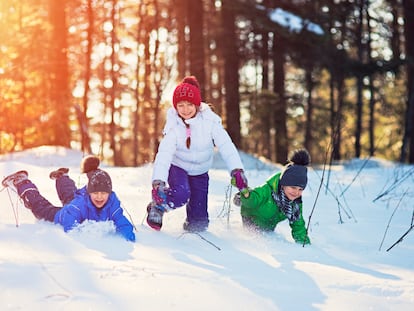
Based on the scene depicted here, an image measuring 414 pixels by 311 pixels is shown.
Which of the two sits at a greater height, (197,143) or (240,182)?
(197,143)

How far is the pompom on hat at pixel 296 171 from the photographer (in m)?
4.32

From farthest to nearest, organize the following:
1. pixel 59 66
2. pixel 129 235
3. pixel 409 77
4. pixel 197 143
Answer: pixel 409 77 → pixel 59 66 → pixel 197 143 → pixel 129 235

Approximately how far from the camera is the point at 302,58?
1658 cm

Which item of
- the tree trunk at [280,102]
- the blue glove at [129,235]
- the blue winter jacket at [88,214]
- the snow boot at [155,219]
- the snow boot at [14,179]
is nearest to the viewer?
the blue glove at [129,235]

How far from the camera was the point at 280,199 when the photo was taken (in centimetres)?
443

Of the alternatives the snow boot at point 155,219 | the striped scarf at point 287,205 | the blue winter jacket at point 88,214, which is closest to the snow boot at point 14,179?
the blue winter jacket at point 88,214

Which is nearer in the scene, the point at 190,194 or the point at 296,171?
the point at 296,171

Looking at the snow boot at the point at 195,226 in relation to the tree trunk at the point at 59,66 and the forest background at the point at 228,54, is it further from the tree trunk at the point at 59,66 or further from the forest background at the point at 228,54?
the tree trunk at the point at 59,66

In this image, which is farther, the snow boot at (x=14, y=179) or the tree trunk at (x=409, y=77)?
the tree trunk at (x=409, y=77)

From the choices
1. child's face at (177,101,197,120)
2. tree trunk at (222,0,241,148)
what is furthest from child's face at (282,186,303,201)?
tree trunk at (222,0,241,148)

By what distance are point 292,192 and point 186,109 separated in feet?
3.69

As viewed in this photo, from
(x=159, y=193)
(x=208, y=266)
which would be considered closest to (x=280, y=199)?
(x=159, y=193)

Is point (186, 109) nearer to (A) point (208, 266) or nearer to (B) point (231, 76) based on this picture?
(A) point (208, 266)

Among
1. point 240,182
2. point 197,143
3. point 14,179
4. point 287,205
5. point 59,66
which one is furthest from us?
point 59,66
